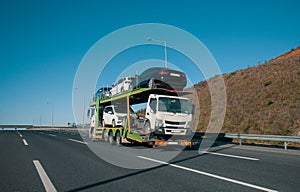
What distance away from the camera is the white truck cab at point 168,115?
490 inches

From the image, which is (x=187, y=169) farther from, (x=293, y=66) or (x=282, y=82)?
(x=293, y=66)

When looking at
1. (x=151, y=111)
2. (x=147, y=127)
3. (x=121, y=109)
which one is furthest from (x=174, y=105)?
(x=121, y=109)

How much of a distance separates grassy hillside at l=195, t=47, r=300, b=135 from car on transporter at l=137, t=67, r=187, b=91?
1024 cm

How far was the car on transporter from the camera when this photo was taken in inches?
512

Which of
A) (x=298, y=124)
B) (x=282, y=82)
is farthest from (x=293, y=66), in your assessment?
(x=298, y=124)

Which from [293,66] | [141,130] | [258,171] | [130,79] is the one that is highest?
[293,66]

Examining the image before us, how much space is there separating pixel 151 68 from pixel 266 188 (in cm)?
869

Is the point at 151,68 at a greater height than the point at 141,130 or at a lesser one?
greater

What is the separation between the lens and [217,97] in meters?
35.7

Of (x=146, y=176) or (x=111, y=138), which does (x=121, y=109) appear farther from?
(x=146, y=176)

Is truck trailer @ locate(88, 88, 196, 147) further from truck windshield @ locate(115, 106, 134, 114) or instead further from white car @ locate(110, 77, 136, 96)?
white car @ locate(110, 77, 136, 96)

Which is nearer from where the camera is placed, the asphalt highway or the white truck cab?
the asphalt highway

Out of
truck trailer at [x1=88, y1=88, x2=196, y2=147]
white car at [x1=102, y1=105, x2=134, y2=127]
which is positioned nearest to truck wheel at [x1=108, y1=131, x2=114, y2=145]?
white car at [x1=102, y1=105, x2=134, y2=127]

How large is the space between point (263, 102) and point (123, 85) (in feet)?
53.5
